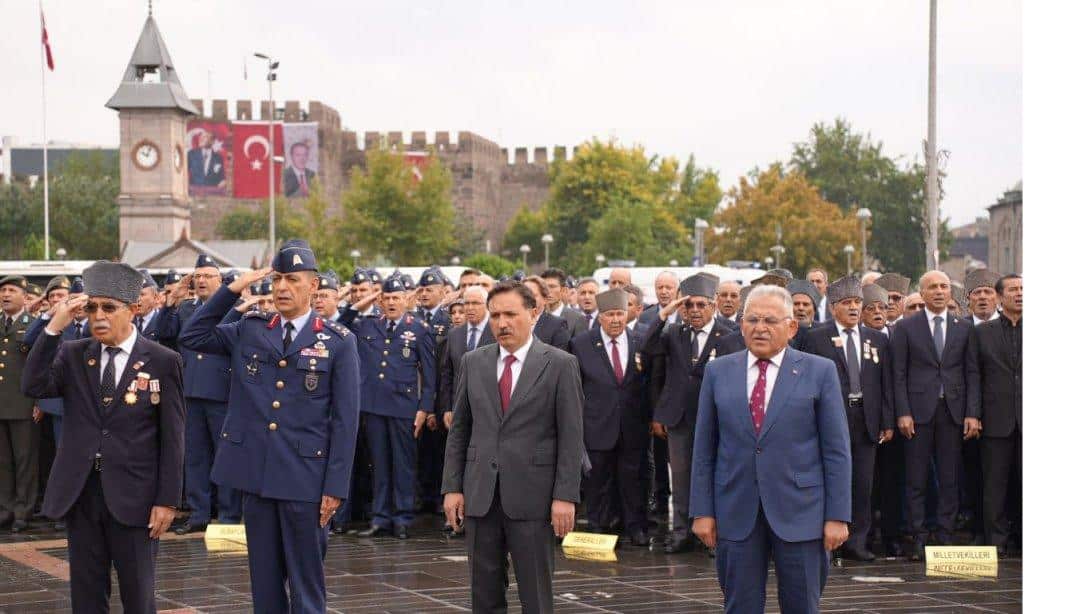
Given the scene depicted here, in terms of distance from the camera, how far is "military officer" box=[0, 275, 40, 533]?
1415 cm

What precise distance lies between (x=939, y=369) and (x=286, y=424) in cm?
657

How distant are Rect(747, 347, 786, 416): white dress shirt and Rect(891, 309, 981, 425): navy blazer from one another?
17.8 feet

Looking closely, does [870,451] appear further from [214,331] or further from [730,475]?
[214,331]

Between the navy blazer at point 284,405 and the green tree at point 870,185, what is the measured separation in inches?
3040

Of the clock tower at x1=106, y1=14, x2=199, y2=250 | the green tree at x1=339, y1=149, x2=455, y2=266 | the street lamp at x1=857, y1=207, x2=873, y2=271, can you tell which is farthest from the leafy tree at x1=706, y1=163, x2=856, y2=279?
the clock tower at x1=106, y1=14, x2=199, y2=250

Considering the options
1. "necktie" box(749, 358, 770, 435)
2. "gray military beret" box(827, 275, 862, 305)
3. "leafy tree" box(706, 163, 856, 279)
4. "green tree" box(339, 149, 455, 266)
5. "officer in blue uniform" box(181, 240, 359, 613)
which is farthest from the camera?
"leafy tree" box(706, 163, 856, 279)

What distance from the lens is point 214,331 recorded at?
325 inches

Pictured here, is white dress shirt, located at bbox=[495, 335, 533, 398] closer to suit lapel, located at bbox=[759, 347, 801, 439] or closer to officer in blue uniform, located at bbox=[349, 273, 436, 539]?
suit lapel, located at bbox=[759, 347, 801, 439]

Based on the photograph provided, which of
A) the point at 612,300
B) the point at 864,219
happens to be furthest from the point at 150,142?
the point at 612,300

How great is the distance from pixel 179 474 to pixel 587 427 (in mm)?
5819

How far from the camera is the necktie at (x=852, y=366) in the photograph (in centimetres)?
1207

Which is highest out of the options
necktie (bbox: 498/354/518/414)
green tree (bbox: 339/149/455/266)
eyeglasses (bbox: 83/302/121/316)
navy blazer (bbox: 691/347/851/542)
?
green tree (bbox: 339/149/455/266)

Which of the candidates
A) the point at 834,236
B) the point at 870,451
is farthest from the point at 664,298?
A: the point at 834,236

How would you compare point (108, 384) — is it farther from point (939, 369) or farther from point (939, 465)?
point (939, 465)
